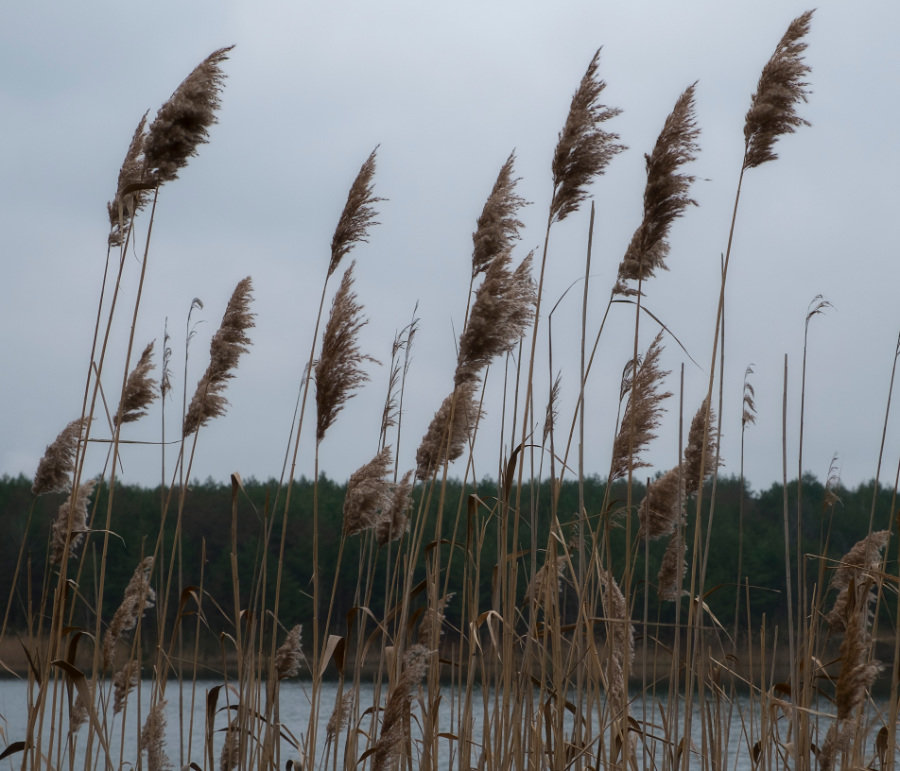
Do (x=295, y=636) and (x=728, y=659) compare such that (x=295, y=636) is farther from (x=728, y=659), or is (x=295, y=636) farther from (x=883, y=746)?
(x=883, y=746)

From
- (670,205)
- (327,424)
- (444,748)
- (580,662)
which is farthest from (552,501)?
(444,748)

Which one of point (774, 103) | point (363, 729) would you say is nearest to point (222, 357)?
point (774, 103)

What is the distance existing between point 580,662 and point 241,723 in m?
0.98

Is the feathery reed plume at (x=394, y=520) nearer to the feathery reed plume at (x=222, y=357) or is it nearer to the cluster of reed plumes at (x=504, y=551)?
the cluster of reed plumes at (x=504, y=551)

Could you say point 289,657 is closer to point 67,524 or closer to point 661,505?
point 67,524

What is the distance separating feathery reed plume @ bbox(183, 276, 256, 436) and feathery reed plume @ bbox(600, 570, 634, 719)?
1451 millimetres

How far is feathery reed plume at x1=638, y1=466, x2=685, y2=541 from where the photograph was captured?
289 centimetres

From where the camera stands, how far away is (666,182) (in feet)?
8.02

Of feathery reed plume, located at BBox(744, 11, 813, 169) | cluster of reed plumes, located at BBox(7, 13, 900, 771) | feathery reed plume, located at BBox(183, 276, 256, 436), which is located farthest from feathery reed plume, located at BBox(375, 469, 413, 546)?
feathery reed plume, located at BBox(744, 11, 813, 169)

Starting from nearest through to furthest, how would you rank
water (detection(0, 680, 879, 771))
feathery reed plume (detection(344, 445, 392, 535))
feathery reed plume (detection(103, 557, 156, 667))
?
feathery reed plume (detection(344, 445, 392, 535)), water (detection(0, 680, 879, 771)), feathery reed plume (detection(103, 557, 156, 667))

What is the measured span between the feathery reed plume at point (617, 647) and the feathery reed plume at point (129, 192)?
1556 mm

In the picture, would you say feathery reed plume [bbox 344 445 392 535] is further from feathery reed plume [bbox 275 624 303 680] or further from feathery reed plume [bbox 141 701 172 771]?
feathery reed plume [bbox 141 701 172 771]

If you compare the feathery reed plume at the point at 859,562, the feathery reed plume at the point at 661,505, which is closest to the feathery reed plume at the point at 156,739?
the feathery reed plume at the point at 661,505

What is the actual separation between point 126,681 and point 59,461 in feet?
2.48
